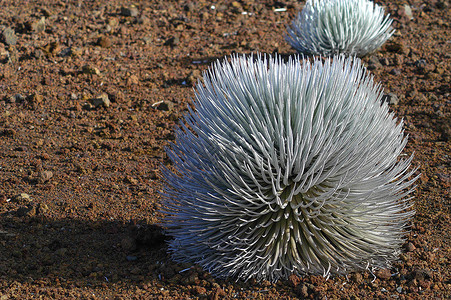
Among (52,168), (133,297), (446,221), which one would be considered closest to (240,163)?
(133,297)

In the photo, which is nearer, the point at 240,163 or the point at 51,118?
the point at 240,163

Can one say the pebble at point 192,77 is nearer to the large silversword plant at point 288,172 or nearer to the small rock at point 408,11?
the large silversword plant at point 288,172

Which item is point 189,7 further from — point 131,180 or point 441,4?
point 131,180

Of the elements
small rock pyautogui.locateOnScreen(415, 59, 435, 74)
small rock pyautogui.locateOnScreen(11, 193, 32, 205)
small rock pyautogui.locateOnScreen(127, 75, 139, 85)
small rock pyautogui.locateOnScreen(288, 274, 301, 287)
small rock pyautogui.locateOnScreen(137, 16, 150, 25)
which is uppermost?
small rock pyautogui.locateOnScreen(415, 59, 435, 74)

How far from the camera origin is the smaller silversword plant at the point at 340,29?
5660 millimetres

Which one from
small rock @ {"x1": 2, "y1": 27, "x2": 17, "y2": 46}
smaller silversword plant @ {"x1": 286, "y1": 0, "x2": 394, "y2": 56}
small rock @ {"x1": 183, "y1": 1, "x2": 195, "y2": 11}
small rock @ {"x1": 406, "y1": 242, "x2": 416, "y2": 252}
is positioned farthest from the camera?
small rock @ {"x1": 183, "y1": 1, "x2": 195, "y2": 11}

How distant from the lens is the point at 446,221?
3.44m

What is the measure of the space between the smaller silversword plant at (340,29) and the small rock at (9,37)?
3039 mm

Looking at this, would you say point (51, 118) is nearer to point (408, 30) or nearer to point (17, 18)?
point (17, 18)

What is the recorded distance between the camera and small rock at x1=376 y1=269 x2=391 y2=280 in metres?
2.93

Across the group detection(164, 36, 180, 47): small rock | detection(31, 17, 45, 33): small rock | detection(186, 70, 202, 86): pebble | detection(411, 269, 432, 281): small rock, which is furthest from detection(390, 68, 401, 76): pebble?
detection(31, 17, 45, 33): small rock

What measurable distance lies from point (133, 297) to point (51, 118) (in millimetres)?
2642

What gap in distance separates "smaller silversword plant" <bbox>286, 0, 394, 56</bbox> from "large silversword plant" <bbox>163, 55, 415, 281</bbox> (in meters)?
2.96

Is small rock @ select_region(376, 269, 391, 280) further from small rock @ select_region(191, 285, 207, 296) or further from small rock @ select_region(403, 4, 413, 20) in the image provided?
small rock @ select_region(403, 4, 413, 20)
